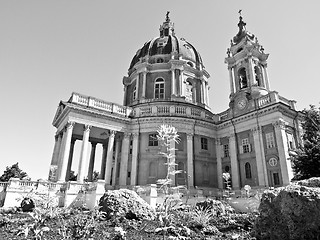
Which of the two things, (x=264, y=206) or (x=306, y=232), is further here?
Result: (x=264, y=206)

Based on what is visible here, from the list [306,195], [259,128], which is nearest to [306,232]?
[306,195]

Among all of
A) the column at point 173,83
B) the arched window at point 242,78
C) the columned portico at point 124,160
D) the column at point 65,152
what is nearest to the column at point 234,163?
the arched window at point 242,78

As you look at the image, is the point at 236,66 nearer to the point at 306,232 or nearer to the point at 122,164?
the point at 122,164

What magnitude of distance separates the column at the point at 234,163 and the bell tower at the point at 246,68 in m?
4.25

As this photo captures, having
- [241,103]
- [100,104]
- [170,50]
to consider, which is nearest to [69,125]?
[100,104]

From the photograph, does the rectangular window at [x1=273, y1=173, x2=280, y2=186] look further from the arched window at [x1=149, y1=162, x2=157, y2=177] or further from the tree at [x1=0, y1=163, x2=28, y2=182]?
the tree at [x1=0, y1=163, x2=28, y2=182]

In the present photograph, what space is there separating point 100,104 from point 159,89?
11.5 metres

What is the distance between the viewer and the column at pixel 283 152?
22984mm

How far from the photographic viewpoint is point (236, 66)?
113ft

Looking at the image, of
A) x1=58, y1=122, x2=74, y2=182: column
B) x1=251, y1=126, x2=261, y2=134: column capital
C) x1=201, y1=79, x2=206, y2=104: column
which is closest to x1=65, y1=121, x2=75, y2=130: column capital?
x1=58, y1=122, x2=74, y2=182: column

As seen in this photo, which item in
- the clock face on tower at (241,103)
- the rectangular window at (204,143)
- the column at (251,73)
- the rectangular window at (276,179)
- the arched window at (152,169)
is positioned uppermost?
the column at (251,73)

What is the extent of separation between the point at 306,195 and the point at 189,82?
113ft

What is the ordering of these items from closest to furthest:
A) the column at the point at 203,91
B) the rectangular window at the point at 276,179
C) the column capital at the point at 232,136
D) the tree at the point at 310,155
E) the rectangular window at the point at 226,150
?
the tree at the point at 310,155, the rectangular window at the point at 276,179, the column capital at the point at 232,136, the rectangular window at the point at 226,150, the column at the point at 203,91

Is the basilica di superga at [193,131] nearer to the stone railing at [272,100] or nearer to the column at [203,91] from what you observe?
the stone railing at [272,100]
